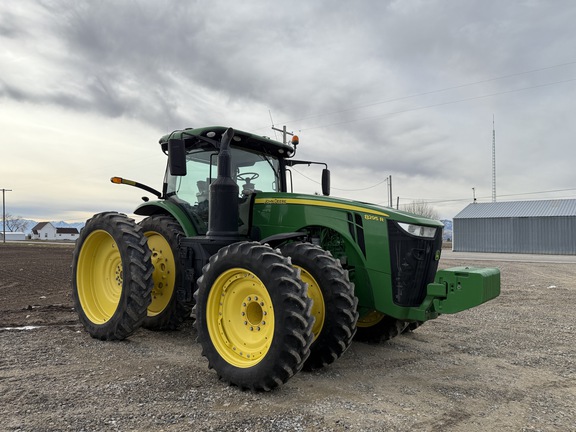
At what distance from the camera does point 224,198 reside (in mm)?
4922

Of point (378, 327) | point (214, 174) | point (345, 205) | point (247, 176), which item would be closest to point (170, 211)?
point (214, 174)

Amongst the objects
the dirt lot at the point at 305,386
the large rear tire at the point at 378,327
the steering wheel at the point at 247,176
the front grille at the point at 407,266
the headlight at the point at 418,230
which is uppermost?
the steering wheel at the point at 247,176

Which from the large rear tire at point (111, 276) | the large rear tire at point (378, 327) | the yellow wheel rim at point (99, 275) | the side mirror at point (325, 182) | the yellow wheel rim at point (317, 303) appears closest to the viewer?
the yellow wheel rim at point (317, 303)

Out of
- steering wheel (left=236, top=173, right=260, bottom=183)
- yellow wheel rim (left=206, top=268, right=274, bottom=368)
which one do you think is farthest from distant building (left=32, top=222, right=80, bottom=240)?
yellow wheel rim (left=206, top=268, right=274, bottom=368)

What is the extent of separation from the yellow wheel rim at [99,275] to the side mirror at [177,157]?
1705 millimetres

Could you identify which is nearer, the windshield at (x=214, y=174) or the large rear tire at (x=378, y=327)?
the large rear tire at (x=378, y=327)

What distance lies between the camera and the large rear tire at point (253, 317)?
12.2 ft

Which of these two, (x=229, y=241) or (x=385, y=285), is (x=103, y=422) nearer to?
(x=229, y=241)

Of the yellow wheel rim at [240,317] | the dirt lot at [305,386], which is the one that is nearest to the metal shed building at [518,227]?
the dirt lot at [305,386]

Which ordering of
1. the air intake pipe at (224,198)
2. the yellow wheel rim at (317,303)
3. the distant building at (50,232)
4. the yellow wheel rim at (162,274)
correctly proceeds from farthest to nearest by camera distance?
1. the distant building at (50,232)
2. the yellow wheel rim at (162,274)
3. the air intake pipe at (224,198)
4. the yellow wheel rim at (317,303)

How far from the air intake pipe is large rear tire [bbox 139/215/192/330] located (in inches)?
38.3

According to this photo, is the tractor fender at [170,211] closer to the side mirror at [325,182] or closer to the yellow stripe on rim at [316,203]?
the yellow stripe on rim at [316,203]

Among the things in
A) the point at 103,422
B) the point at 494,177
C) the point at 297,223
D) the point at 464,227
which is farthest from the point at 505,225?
the point at 103,422

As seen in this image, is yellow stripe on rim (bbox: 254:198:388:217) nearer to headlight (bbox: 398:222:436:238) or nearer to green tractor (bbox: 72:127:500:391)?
green tractor (bbox: 72:127:500:391)
